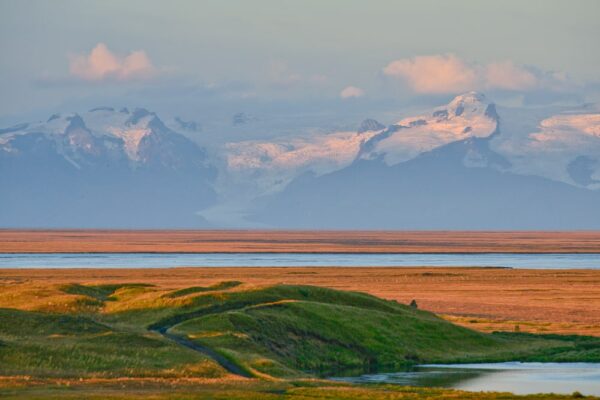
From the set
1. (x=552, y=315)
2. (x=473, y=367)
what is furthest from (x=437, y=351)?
(x=552, y=315)

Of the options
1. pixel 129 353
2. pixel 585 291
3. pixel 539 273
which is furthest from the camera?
pixel 539 273

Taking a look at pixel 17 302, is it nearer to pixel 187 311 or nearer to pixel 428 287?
pixel 187 311

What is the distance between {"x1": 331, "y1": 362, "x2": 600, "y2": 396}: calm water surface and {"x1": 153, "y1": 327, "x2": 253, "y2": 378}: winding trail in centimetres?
591

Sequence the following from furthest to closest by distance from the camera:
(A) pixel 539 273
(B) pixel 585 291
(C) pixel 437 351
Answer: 1. (A) pixel 539 273
2. (B) pixel 585 291
3. (C) pixel 437 351

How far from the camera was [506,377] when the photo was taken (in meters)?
75.5

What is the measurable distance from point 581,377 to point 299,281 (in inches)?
3468

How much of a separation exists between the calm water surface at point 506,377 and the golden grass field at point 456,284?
1843 cm

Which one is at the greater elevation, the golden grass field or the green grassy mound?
the golden grass field

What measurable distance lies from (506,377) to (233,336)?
16.1m

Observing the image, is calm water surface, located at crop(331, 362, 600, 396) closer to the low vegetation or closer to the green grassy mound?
the low vegetation

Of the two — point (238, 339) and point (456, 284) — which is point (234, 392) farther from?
point (456, 284)

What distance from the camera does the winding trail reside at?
72812 mm

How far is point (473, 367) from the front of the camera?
81.9 m

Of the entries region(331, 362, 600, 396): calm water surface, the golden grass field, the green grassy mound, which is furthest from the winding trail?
the golden grass field
